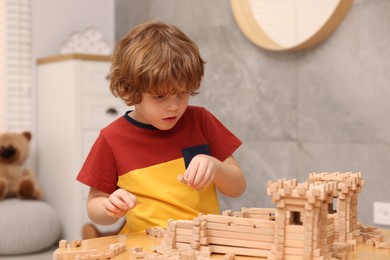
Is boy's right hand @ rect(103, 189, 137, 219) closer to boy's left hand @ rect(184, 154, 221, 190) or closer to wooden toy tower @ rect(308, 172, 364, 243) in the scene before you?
boy's left hand @ rect(184, 154, 221, 190)

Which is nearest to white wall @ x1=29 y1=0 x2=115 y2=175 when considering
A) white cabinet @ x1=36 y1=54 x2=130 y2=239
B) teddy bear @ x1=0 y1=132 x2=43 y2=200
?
white cabinet @ x1=36 y1=54 x2=130 y2=239

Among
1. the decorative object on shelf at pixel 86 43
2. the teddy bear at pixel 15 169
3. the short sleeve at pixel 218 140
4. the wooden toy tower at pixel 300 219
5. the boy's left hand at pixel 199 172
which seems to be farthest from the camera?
the decorative object on shelf at pixel 86 43

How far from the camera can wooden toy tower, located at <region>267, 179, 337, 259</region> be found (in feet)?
2.78

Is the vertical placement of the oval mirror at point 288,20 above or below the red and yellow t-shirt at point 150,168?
above

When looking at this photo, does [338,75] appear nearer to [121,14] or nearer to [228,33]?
[228,33]

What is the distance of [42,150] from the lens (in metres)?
3.54

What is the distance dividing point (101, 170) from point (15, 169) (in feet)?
7.00

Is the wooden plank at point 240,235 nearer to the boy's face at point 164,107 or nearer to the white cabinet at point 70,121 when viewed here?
the boy's face at point 164,107

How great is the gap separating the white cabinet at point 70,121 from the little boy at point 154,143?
1.99m

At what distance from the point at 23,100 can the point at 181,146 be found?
2420mm

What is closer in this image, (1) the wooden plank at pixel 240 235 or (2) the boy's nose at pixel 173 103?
(1) the wooden plank at pixel 240 235

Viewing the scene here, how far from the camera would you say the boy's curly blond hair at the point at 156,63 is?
121 cm

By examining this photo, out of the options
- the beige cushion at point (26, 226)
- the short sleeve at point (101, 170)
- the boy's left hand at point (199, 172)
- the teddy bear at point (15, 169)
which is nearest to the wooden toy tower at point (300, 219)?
the boy's left hand at point (199, 172)

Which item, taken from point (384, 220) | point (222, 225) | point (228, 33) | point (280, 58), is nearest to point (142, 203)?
point (222, 225)
